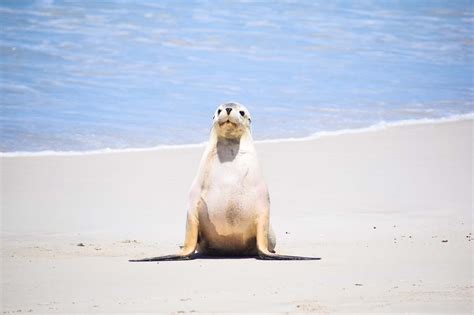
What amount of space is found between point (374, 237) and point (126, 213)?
2.29 m

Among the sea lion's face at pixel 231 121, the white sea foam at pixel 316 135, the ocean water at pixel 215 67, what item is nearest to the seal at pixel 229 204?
the sea lion's face at pixel 231 121

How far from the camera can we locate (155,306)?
21.1 ft

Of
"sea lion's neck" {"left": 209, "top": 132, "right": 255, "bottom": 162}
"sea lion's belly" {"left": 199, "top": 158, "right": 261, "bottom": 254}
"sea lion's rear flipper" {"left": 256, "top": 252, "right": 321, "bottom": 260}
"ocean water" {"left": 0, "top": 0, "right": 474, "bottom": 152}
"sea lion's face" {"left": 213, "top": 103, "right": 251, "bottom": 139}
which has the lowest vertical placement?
"sea lion's rear flipper" {"left": 256, "top": 252, "right": 321, "bottom": 260}

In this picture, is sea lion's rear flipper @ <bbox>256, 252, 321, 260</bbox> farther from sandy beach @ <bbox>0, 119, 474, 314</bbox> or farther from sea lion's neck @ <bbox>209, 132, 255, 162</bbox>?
sea lion's neck @ <bbox>209, 132, 255, 162</bbox>

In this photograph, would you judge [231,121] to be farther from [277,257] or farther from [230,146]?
[277,257]

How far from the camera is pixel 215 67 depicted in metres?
19.9

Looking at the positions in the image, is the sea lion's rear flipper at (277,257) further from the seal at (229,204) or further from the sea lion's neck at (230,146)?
the sea lion's neck at (230,146)

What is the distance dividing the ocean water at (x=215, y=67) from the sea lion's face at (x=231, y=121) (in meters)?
4.84

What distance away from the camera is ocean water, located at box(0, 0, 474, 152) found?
1484 centimetres

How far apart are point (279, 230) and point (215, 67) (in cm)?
1025

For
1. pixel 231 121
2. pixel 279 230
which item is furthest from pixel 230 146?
pixel 279 230

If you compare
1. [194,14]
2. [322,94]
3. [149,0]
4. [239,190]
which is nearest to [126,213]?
[239,190]

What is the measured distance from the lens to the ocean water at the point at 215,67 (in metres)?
14.8

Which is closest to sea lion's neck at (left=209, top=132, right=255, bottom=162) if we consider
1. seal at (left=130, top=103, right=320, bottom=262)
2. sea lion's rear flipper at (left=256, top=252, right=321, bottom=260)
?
seal at (left=130, top=103, right=320, bottom=262)
